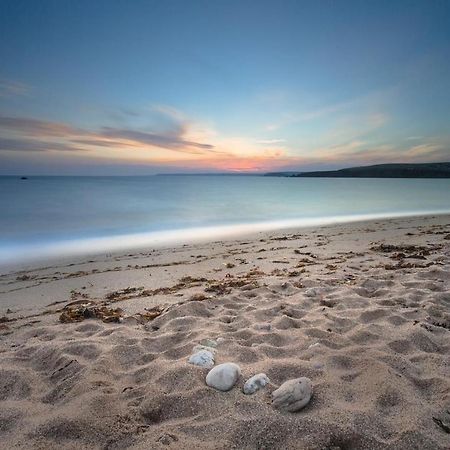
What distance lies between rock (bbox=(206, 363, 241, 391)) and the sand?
1.7 inches

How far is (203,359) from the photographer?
242 centimetres

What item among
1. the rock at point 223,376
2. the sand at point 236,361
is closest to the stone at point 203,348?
the sand at point 236,361

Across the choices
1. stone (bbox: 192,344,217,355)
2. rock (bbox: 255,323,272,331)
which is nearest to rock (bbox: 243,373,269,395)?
stone (bbox: 192,344,217,355)

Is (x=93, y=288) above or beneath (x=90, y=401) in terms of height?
beneath

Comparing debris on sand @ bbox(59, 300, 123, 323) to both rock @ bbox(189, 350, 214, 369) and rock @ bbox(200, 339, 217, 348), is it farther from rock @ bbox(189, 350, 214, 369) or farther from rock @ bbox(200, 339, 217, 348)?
rock @ bbox(189, 350, 214, 369)

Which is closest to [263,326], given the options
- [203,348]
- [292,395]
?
[203,348]

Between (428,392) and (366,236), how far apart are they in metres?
7.80

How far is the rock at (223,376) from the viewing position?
212 centimetres

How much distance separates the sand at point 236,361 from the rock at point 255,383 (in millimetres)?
43

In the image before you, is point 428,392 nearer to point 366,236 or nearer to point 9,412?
point 9,412

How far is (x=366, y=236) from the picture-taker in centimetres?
927

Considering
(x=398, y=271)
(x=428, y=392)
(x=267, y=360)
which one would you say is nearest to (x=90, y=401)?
(x=267, y=360)

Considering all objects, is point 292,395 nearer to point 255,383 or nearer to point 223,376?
point 255,383

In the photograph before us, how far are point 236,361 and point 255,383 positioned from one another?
0.38m
